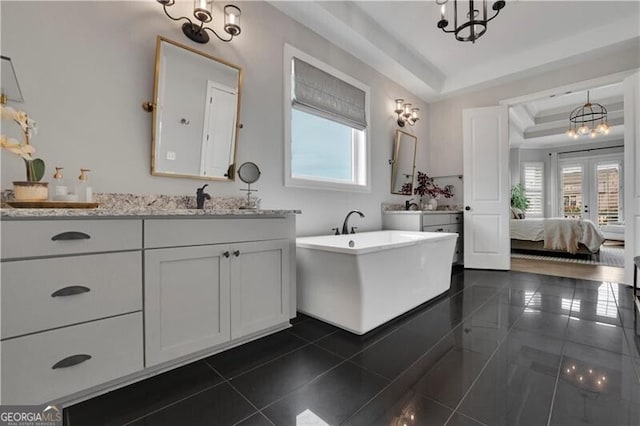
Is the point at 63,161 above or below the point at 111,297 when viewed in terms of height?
above

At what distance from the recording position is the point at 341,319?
199 centimetres

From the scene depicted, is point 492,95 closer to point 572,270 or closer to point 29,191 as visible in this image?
point 572,270

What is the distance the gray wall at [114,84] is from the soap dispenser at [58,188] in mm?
48

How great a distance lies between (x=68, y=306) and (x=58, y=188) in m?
0.63

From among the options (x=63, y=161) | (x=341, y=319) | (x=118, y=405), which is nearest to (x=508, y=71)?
(x=341, y=319)

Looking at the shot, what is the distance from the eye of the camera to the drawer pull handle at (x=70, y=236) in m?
1.17

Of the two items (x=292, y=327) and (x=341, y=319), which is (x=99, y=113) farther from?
(x=341, y=319)

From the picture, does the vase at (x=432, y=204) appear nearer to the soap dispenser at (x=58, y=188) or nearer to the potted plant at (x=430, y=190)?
the potted plant at (x=430, y=190)

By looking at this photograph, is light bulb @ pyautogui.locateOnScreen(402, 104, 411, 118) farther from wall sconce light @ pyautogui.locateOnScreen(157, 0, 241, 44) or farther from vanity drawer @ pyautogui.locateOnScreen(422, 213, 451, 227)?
wall sconce light @ pyautogui.locateOnScreen(157, 0, 241, 44)

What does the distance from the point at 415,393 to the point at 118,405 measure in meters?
1.34

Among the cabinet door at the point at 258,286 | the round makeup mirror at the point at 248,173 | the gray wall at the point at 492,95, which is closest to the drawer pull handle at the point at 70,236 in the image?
the cabinet door at the point at 258,286

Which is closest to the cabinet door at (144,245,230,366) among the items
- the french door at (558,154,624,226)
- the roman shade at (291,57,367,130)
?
the roman shade at (291,57,367,130)

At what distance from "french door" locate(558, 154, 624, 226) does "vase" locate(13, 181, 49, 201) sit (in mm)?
10329

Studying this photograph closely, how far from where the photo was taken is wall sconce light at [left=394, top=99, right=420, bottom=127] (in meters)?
4.05
